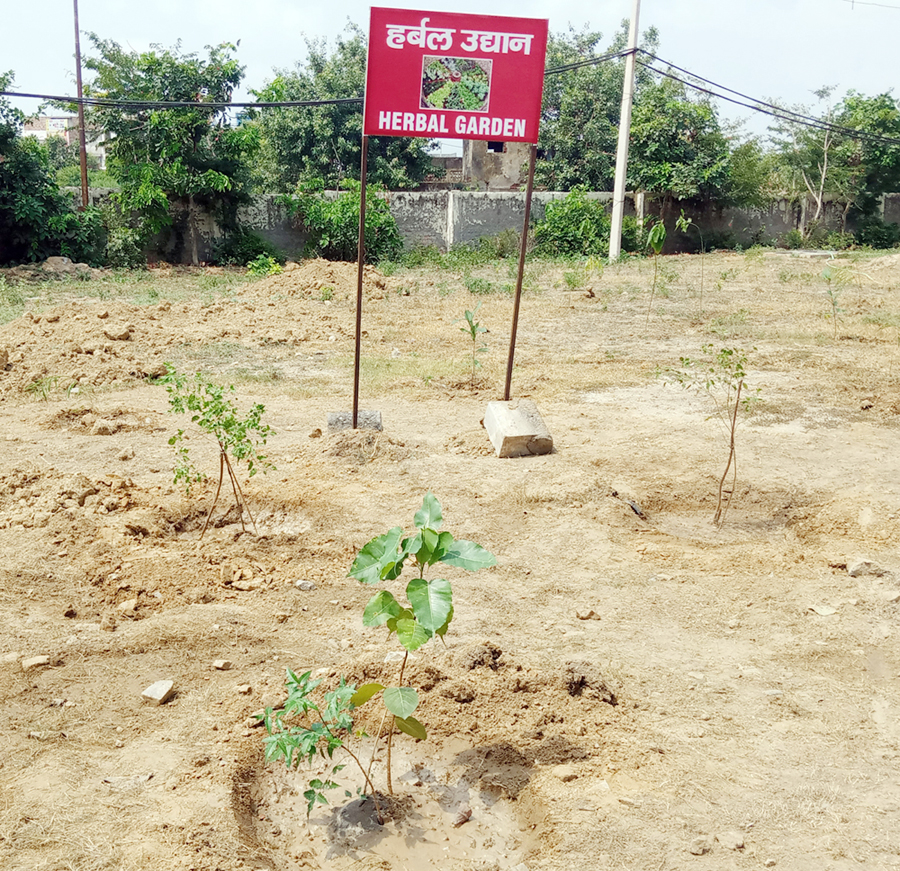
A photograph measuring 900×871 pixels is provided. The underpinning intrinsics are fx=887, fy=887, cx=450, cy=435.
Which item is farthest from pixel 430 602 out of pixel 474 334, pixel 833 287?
pixel 833 287

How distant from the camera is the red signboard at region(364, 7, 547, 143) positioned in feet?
18.5

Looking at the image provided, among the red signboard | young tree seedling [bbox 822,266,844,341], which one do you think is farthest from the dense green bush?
the red signboard

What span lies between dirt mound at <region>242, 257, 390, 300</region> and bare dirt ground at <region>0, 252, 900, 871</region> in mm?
5085

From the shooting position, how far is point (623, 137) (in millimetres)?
17891

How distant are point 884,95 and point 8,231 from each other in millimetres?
21745

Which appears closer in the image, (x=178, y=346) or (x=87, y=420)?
(x=87, y=420)

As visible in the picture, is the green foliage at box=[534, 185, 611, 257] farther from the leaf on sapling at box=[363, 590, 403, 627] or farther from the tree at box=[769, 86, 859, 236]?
the leaf on sapling at box=[363, 590, 403, 627]

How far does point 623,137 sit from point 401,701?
56.3 feet

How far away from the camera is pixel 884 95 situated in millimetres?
23703

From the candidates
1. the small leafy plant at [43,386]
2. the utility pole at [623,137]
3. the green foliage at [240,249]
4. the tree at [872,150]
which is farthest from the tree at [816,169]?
the small leafy plant at [43,386]

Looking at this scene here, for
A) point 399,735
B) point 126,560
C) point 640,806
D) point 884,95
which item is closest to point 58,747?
point 399,735

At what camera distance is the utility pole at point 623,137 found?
17.2 m

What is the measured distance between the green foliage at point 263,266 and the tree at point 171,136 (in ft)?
5.01

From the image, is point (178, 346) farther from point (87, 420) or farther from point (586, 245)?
point (586, 245)
